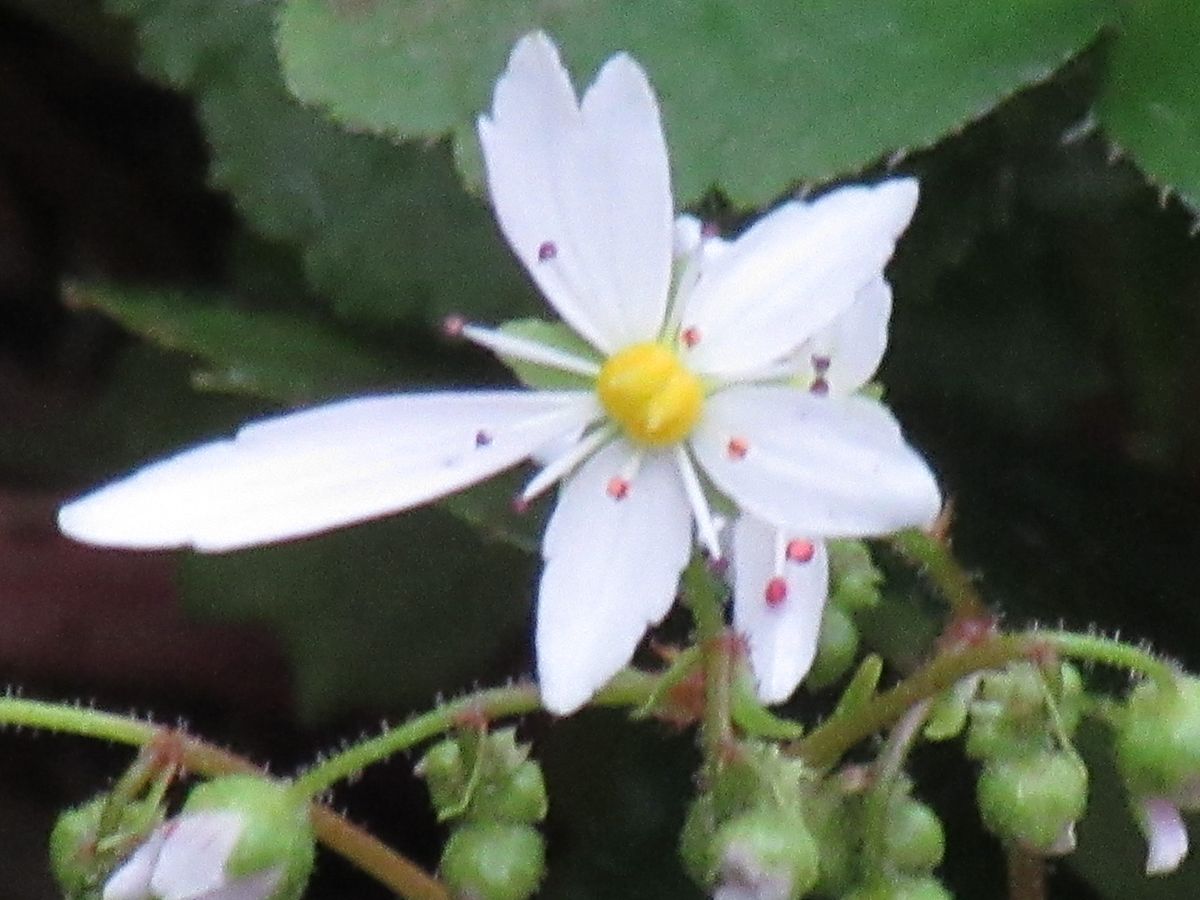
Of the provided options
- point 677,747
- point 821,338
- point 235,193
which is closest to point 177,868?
point 821,338

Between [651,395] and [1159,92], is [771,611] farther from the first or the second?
[1159,92]

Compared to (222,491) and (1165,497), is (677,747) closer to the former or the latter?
(1165,497)

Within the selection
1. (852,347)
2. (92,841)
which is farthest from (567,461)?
(92,841)

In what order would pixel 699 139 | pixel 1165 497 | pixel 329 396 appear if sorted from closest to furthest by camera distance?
pixel 699 139, pixel 329 396, pixel 1165 497

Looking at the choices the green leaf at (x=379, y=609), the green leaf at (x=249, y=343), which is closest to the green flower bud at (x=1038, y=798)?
the green leaf at (x=249, y=343)

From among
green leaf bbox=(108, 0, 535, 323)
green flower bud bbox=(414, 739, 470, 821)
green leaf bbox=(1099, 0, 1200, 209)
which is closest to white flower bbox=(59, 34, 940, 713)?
green flower bud bbox=(414, 739, 470, 821)

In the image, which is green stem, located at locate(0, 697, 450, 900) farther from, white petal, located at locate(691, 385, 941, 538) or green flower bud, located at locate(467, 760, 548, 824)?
white petal, located at locate(691, 385, 941, 538)

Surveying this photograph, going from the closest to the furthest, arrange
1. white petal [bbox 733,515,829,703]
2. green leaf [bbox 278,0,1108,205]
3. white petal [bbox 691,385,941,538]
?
1. white petal [bbox 691,385,941,538]
2. white petal [bbox 733,515,829,703]
3. green leaf [bbox 278,0,1108,205]
